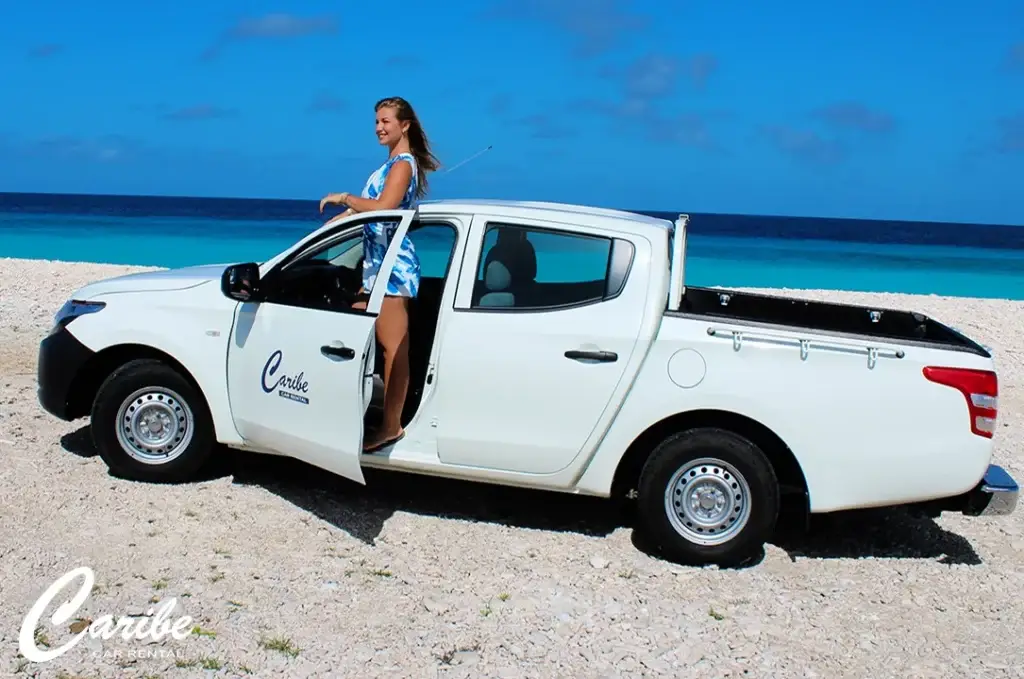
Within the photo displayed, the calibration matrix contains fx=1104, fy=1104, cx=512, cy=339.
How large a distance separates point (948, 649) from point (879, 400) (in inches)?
47.5

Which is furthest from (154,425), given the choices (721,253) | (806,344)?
(721,253)

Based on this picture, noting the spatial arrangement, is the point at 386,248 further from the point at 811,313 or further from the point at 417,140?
the point at 811,313

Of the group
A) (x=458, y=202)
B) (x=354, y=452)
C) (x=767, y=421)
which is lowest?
(x=354, y=452)

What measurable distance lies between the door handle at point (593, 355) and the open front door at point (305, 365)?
1052 millimetres

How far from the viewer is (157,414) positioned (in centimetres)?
653

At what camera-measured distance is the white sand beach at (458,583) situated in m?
4.75

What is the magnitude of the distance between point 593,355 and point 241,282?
2064mm

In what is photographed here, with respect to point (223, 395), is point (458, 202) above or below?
above

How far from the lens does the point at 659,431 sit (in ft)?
19.2

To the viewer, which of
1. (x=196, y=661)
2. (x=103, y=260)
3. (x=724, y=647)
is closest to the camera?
(x=196, y=661)

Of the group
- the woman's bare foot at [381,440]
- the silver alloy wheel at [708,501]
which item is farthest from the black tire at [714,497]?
the woman's bare foot at [381,440]

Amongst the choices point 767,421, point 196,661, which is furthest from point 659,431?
point 196,661

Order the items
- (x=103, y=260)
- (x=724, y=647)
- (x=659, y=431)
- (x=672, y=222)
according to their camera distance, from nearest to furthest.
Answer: (x=724, y=647)
(x=659, y=431)
(x=672, y=222)
(x=103, y=260)

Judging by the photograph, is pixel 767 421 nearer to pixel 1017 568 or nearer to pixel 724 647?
pixel 724 647
